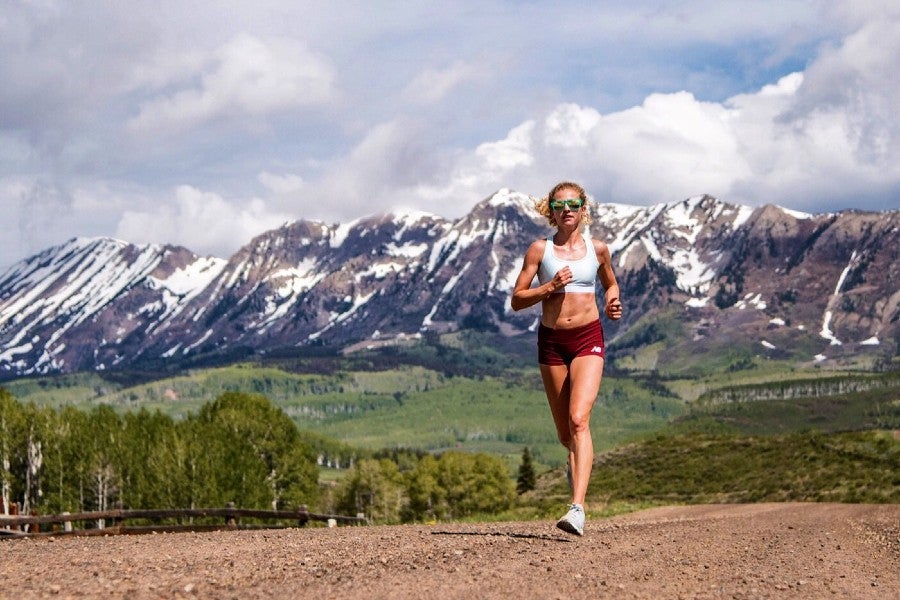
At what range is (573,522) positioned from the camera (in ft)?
54.1

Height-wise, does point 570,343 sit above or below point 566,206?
below

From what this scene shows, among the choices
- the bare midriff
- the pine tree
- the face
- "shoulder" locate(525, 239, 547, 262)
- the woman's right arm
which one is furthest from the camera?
the pine tree

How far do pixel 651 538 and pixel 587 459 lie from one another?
2.08 meters

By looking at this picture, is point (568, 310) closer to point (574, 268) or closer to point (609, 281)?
point (574, 268)

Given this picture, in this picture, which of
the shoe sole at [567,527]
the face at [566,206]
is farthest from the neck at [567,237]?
the shoe sole at [567,527]

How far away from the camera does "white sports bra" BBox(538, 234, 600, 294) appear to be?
16.7m

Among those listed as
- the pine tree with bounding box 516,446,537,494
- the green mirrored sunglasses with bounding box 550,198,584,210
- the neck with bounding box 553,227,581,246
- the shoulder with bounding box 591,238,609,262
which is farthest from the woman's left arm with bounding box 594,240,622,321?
the pine tree with bounding box 516,446,537,494

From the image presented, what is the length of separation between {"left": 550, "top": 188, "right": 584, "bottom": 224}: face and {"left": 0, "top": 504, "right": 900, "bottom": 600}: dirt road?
4.84 meters

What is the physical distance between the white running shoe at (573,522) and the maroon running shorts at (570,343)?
7.20ft

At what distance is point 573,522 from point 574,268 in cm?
378

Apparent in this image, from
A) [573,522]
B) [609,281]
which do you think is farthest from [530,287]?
[573,522]

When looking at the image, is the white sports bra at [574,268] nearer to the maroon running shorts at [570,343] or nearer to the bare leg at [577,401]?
the maroon running shorts at [570,343]

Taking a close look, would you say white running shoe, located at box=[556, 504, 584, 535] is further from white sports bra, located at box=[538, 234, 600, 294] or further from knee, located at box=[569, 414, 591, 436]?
white sports bra, located at box=[538, 234, 600, 294]

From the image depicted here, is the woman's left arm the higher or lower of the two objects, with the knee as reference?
higher
